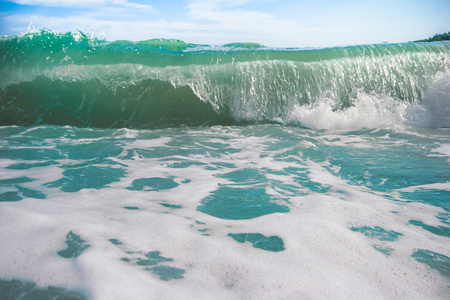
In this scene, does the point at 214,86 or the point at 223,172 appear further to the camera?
the point at 214,86

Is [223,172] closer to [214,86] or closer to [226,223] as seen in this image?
[226,223]

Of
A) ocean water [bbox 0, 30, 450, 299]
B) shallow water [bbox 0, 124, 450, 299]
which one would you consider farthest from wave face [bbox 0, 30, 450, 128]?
shallow water [bbox 0, 124, 450, 299]

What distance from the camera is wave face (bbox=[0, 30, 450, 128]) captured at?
6238 millimetres

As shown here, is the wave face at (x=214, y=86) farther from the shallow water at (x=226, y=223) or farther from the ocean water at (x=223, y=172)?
the shallow water at (x=226, y=223)

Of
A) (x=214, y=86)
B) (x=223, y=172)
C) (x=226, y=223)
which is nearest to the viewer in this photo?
(x=226, y=223)

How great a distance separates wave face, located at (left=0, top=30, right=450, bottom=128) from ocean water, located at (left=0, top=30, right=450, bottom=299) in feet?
0.10

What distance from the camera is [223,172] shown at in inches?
116

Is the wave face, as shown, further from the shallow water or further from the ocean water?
the shallow water

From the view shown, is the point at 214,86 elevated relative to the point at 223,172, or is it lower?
elevated

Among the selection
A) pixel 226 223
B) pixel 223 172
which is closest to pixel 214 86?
pixel 223 172

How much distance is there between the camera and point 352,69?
6.73 m

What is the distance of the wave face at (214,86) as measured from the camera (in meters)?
6.24

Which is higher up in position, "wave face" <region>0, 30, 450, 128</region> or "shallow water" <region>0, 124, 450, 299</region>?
"wave face" <region>0, 30, 450, 128</region>

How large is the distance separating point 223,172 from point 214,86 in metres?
3.79
